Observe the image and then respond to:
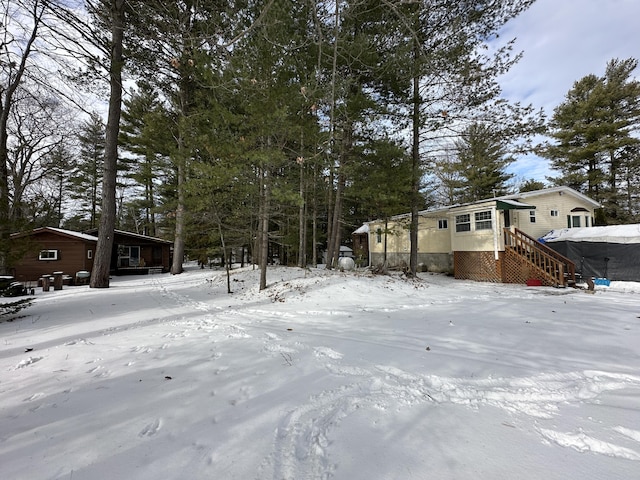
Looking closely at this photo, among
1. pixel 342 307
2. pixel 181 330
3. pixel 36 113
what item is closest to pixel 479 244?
pixel 342 307

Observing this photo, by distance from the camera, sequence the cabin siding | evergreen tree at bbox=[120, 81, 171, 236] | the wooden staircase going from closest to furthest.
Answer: the wooden staircase < evergreen tree at bbox=[120, 81, 171, 236] < the cabin siding

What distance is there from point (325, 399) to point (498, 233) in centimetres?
1270

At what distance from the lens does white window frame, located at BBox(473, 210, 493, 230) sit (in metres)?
12.7

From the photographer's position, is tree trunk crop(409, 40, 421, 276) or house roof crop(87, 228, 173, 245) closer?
tree trunk crop(409, 40, 421, 276)

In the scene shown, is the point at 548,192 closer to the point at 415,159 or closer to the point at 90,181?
the point at 415,159

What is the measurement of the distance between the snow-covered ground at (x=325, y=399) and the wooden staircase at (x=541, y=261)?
6.34 metres

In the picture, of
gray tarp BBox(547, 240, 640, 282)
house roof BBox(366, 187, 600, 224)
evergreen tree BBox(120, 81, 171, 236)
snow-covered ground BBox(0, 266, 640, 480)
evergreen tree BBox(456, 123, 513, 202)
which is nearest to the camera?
snow-covered ground BBox(0, 266, 640, 480)

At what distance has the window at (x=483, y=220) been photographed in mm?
12759

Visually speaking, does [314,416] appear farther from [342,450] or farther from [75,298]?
[75,298]

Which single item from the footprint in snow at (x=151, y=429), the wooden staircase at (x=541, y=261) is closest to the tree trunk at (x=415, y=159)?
the wooden staircase at (x=541, y=261)

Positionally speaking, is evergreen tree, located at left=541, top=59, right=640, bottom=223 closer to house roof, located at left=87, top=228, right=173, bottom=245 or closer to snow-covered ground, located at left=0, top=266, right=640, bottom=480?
snow-covered ground, located at left=0, top=266, right=640, bottom=480

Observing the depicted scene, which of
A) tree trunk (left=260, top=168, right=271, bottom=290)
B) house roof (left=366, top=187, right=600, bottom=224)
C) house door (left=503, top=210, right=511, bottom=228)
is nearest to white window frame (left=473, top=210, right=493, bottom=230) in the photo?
house roof (left=366, top=187, right=600, bottom=224)

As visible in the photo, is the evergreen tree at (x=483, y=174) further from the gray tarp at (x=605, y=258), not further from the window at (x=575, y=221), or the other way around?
the gray tarp at (x=605, y=258)

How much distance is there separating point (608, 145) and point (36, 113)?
A: 98.7 feet
